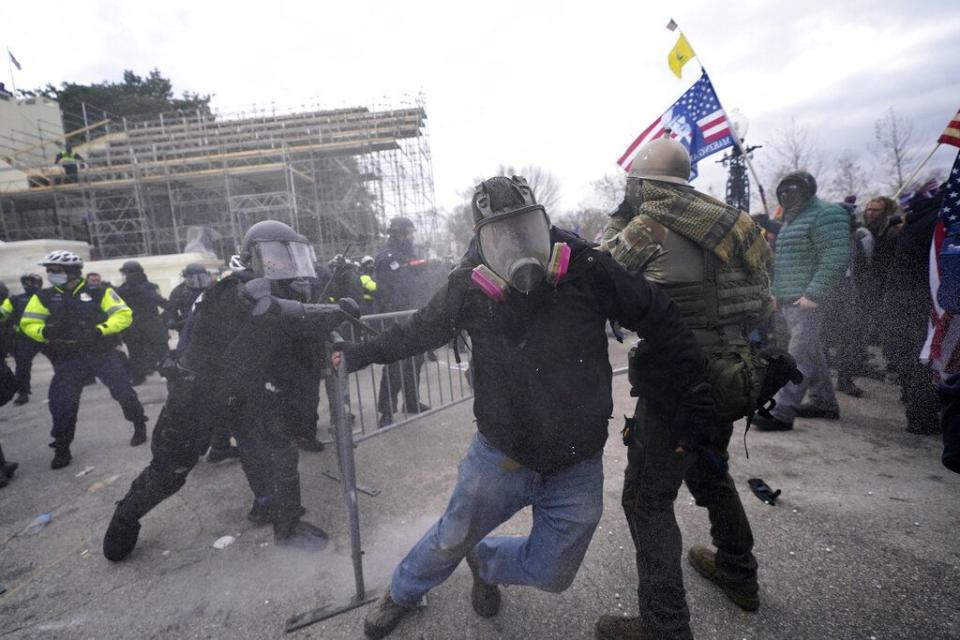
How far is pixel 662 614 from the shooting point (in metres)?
1.74

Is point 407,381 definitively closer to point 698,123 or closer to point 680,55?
point 698,123

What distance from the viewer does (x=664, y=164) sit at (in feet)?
6.42

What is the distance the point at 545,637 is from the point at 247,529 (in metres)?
2.23

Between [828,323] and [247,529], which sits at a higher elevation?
[828,323]

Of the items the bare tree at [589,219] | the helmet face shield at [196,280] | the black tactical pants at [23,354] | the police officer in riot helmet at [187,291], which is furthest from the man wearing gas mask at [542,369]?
the bare tree at [589,219]

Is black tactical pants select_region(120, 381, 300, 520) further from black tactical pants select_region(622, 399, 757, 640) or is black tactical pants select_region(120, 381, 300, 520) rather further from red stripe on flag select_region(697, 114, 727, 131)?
red stripe on flag select_region(697, 114, 727, 131)

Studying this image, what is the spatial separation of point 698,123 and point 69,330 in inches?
274

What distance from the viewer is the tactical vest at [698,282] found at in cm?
186

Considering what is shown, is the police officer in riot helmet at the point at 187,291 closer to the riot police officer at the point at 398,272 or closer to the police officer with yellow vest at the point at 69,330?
the police officer with yellow vest at the point at 69,330

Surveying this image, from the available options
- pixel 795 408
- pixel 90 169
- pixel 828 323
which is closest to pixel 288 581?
pixel 795 408

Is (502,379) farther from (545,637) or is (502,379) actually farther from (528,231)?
(545,637)

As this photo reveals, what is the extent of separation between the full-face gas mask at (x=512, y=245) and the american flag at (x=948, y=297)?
171cm

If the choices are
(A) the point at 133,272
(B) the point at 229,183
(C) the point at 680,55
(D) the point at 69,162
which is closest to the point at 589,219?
(B) the point at 229,183

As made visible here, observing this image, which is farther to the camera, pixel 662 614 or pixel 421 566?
pixel 421 566
